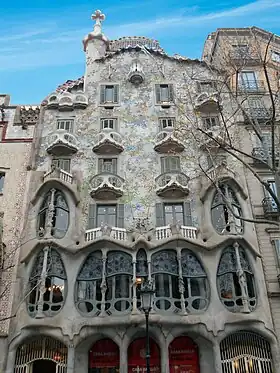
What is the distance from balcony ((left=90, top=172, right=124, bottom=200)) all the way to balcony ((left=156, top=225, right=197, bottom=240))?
3544mm

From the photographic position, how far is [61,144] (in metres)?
23.6

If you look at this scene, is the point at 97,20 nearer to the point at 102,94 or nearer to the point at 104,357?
the point at 102,94

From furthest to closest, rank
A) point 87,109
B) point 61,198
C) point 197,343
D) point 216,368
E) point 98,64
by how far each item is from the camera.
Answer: point 98,64
point 87,109
point 61,198
point 197,343
point 216,368

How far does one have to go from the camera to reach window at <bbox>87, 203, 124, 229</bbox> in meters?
21.3

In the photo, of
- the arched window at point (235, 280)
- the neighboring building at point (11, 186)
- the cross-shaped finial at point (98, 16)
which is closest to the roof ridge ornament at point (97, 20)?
the cross-shaped finial at point (98, 16)

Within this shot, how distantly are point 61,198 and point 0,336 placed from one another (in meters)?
7.63

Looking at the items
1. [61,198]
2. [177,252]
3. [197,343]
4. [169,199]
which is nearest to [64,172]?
[61,198]

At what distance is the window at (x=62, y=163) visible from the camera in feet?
77.0

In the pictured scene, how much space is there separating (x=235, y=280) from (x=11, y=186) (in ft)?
45.4

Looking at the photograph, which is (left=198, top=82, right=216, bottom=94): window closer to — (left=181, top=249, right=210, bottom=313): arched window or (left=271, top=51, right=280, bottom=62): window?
(left=271, top=51, right=280, bottom=62): window

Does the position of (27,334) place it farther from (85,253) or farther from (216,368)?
(216,368)

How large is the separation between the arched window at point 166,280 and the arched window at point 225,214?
3006 millimetres

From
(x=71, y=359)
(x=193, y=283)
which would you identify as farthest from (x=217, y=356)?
(x=71, y=359)

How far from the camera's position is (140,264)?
1911 centimetres
